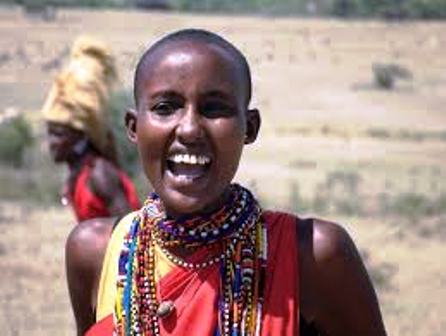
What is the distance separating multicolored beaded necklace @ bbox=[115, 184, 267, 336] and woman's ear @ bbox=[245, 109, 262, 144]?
0.35 feet

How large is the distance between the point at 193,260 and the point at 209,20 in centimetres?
6695

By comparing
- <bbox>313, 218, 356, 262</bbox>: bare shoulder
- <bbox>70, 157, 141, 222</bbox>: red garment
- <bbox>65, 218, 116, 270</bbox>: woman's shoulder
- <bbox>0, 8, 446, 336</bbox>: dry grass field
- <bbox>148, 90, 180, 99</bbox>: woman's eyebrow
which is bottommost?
<bbox>0, 8, 446, 336</bbox>: dry grass field

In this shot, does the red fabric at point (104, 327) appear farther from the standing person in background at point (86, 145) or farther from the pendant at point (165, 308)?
the standing person in background at point (86, 145)

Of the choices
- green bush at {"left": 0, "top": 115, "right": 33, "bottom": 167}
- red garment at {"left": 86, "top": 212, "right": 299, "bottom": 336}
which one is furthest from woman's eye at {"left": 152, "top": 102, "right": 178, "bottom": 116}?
green bush at {"left": 0, "top": 115, "right": 33, "bottom": 167}

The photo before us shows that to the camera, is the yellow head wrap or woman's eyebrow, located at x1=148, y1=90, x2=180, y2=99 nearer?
woman's eyebrow, located at x1=148, y1=90, x2=180, y2=99

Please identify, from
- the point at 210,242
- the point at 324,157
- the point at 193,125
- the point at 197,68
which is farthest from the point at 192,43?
the point at 324,157

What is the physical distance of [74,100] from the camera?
4914 mm

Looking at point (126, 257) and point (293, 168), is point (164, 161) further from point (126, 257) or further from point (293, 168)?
point (293, 168)

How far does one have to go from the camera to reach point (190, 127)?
217 centimetres

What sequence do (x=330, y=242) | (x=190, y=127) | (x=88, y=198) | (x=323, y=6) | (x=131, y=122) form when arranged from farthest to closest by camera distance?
(x=323, y=6)
(x=88, y=198)
(x=131, y=122)
(x=330, y=242)
(x=190, y=127)

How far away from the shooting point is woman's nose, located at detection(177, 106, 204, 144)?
217 cm

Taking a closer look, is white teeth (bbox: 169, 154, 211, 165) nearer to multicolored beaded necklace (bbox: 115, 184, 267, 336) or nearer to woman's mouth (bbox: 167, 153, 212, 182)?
woman's mouth (bbox: 167, 153, 212, 182)

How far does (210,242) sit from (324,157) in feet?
69.7

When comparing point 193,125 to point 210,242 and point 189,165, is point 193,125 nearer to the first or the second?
point 189,165
